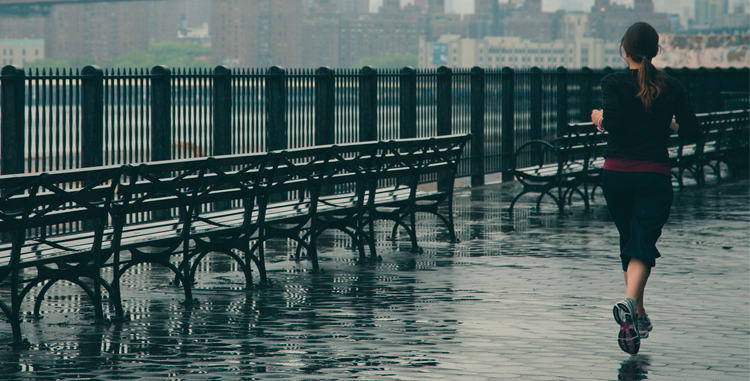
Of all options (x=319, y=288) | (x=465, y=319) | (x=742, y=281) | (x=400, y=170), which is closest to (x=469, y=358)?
(x=465, y=319)

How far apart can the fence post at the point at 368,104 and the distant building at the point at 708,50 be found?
42.6 meters

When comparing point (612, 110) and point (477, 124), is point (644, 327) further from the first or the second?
point (477, 124)

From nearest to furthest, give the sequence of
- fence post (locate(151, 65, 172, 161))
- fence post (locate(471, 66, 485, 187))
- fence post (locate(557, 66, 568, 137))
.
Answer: fence post (locate(151, 65, 172, 161))
fence post (locate(471, 66, 485, 187))
fence post (locate(557, 66, 568, 137))

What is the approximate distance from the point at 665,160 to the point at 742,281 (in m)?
2.63

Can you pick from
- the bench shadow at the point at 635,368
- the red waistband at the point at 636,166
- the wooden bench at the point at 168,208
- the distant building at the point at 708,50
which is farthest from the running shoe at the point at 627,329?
the distant building at the point at 708,50

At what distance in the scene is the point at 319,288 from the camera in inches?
293

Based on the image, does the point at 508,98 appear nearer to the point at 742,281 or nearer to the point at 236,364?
the point at 742,281

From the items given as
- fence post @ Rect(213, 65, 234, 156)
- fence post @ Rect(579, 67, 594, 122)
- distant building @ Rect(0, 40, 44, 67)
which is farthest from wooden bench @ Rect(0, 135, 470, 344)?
distant building @ Rect(0, 40, 44, 67)

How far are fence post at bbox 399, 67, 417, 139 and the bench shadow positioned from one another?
9.37 metres

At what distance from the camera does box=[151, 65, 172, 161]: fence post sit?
10.6m

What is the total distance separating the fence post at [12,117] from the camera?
8.83m

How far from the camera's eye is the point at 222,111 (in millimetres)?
11359

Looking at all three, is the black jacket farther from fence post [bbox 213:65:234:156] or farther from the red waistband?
fence post [bbox 213:65:234:156]

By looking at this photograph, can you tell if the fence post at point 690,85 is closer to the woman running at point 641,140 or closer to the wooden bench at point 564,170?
the wooden bench at point 564,170
